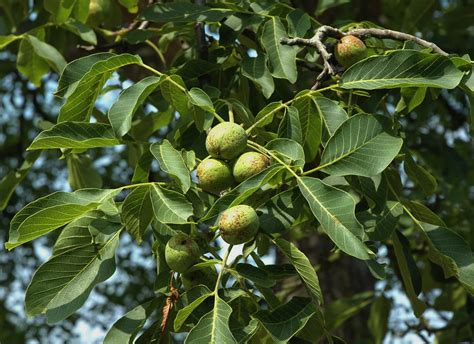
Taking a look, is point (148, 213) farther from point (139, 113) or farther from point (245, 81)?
point (139, 113)

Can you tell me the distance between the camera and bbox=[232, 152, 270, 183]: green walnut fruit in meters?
1.27

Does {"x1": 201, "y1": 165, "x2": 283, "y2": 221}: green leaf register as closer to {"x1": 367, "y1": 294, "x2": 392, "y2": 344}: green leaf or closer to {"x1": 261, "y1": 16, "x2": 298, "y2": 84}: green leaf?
{"x1": 261, "y1": 16, "x2": 298, "y2": 84}: green leaf

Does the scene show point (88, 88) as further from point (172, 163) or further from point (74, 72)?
point (172, 163)

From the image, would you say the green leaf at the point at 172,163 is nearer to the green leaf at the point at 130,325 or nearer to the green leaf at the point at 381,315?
the green leaf at the point at 130,325

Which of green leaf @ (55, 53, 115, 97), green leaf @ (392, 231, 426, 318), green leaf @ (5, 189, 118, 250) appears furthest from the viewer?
green leaf @ (392, 231, 426, 318)

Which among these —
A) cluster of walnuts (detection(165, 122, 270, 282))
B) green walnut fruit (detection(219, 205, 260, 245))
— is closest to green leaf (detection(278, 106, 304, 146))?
cluster of walnuts (detection(165, 122, 270, 282))

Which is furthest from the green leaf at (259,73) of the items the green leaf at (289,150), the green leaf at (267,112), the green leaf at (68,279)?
the green leaf at (68,279)

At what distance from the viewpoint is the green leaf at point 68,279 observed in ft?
4.21

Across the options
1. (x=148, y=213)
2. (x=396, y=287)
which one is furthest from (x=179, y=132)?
(x=396, y=287)

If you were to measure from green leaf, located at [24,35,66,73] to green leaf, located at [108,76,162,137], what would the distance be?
2.09ft

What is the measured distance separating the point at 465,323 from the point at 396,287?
4.88 feet

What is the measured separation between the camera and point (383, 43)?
1675 millimetres

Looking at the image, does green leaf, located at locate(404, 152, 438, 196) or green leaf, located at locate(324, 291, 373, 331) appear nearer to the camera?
green leaf, located at locate(404, 152, 438, 196)

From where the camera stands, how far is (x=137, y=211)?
1.33 metres
